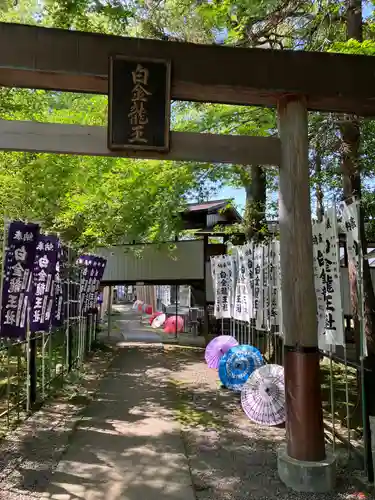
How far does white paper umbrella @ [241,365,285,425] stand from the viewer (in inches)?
269

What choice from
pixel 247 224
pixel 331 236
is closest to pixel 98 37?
pixel 331 236

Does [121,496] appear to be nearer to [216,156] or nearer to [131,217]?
[216,156]

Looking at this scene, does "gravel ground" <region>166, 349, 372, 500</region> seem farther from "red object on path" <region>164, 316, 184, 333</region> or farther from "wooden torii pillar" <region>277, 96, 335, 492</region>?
"red object on path" <region>164, 316, 184, 333</region>

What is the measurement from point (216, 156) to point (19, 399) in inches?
223

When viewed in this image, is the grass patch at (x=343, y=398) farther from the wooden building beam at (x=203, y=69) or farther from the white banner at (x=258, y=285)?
Result: the wooden building beam at (x=203, y=69)

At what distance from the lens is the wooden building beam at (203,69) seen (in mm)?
4648

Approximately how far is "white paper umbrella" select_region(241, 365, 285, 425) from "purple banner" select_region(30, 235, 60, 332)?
3.67 metres

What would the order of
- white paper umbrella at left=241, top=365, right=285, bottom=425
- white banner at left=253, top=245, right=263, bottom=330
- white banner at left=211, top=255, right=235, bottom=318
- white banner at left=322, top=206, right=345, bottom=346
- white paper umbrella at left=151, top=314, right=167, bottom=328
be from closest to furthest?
white banner at left=322, top=206, right=345, bottom=346
white paper umbrella at left=241, top=365, right=285, bottom=425
white banner at left=253, top=245, right=263, bottom=330
white banner at left=211, top=255, right=235, bottom=318
white paper umbrella at left=151, top=314, right=167, bottom=328

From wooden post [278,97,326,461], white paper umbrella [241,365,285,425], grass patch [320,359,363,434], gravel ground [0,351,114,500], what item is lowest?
grass patch [320,359,363,434]

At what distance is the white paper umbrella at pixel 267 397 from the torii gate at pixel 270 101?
5.97ft

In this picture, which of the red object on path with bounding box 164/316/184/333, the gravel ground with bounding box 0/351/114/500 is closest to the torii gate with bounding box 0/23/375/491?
the gravel ground with bounding box 0/351/114/500

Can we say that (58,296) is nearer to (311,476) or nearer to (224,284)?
(224,284)

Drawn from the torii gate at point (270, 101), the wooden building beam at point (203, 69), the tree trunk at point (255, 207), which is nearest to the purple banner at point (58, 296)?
the torii gate at point (270, 101)

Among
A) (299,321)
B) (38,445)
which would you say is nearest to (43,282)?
(38,445)
